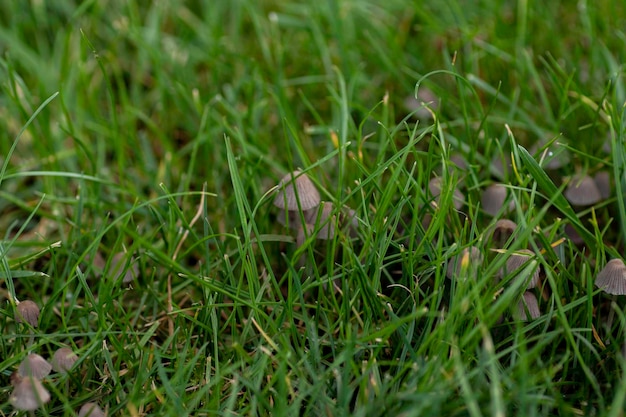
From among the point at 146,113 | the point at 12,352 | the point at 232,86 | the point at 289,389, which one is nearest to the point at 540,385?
the point at 289,389

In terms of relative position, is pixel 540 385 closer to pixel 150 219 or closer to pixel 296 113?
pixel 150 219

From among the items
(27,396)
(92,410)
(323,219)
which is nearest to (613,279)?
(323,219)

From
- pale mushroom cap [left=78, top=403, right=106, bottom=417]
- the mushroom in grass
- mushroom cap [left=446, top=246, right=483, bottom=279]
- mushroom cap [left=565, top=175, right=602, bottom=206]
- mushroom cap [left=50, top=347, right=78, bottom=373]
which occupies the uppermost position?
mushroom cap [left=446, top=246, right=483, bottom=279]

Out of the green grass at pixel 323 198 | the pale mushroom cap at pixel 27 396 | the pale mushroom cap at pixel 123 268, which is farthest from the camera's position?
the pale mushroom cap at pixel 123 268

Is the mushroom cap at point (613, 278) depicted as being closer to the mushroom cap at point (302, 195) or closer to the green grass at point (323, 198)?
the green grass at point (323, 198)

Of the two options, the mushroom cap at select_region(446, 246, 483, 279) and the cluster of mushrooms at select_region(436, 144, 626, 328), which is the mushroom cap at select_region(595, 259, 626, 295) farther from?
the mushroom cap at select_region(446, 246, 483, 279)

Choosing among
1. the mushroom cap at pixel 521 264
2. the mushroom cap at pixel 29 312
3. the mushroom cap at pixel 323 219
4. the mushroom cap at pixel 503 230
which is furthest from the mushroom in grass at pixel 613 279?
the mushroom cap at pixel 29 312

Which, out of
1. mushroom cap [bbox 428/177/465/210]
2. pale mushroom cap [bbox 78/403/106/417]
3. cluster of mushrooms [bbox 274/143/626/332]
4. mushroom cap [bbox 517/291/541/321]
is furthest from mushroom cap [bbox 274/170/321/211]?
pale mushroom cap [bbox 78/403/106/417]
